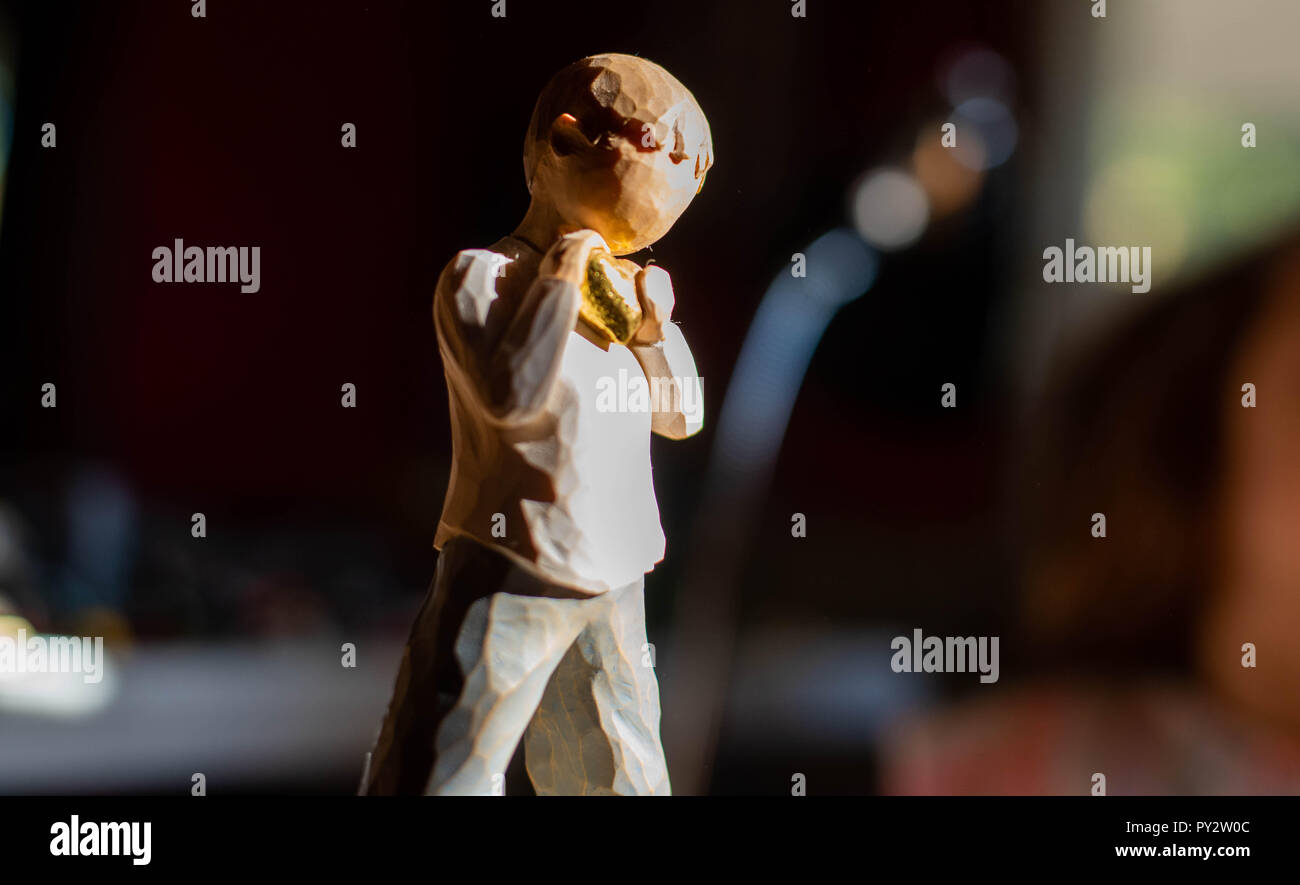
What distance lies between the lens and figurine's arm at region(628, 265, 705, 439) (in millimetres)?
1401

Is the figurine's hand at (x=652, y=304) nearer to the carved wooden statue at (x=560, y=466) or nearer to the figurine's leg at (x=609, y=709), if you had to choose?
the carved wooden statue at (x=560, y=466)

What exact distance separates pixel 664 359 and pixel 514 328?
0.24 m

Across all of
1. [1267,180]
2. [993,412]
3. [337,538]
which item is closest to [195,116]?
[337,538]

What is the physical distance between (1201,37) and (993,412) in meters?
0.85

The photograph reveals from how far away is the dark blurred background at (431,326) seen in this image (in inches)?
80.4

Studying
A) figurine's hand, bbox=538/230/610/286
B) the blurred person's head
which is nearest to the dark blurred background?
the blurred person's head

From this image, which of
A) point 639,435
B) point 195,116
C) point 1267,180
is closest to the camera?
point 639,435

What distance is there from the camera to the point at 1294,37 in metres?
2.12

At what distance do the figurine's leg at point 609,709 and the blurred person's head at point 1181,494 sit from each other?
114cm

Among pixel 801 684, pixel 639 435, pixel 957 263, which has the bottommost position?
pixel 801 684

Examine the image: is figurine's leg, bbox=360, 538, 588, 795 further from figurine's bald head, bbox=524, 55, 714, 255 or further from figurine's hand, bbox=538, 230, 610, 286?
figurine's bald head, bbox=524, 55, 714, 255

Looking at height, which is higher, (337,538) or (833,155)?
(833,155)

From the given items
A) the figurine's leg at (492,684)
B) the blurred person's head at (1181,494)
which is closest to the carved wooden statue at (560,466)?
the figurine's leg at (492,684)

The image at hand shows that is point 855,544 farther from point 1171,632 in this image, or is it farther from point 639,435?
point 639,435
